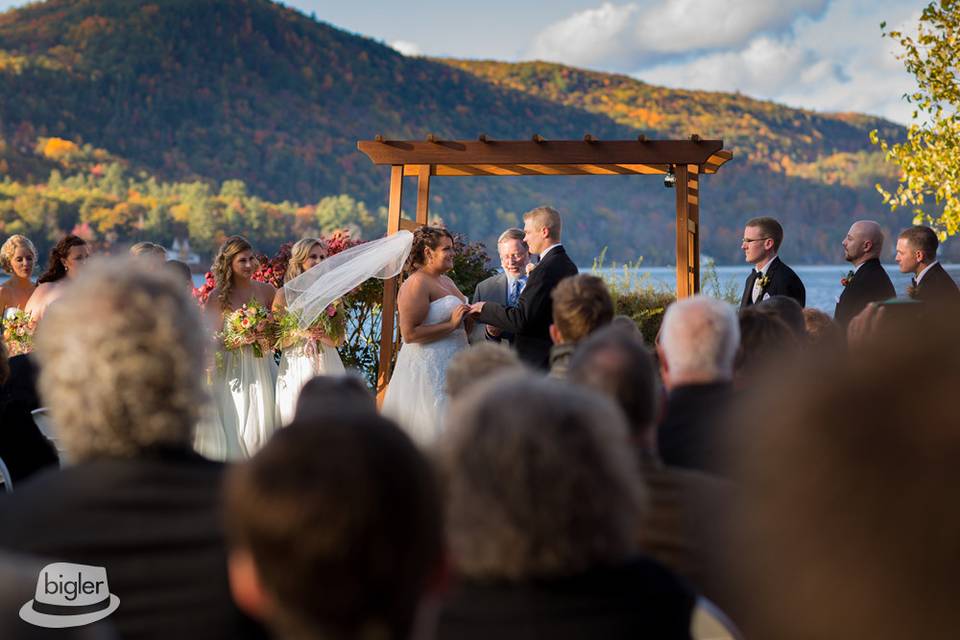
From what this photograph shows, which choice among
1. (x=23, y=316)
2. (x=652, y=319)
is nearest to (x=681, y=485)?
(x=23, y=316)

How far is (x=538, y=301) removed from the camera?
6.43 metres

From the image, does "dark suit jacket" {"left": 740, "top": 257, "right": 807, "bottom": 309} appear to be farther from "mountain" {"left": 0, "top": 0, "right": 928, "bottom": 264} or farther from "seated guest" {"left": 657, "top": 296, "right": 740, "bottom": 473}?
"mountain" {"left": 0, "top": 0, "right": 928, "bottom": 264}

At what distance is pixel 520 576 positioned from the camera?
1.48m

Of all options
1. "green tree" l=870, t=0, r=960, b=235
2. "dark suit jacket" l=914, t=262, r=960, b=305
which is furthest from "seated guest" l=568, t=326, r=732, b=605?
"green tree" l=870, t=0, r=960, b=235

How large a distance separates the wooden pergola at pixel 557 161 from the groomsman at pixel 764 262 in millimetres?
951

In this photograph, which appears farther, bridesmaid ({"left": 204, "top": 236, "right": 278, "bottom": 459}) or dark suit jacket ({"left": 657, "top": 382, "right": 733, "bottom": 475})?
bridesmaid ({"left": 204, "top": 236, "right": 278, "bottom": 459})

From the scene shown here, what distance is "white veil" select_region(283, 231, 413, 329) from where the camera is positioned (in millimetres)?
7410

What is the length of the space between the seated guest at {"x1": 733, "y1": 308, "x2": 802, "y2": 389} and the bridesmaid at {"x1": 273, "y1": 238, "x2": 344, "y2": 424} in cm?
448

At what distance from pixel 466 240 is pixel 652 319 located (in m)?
2.63

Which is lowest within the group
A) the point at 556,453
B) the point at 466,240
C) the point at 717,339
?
the point at 556,453

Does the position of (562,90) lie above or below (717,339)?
above

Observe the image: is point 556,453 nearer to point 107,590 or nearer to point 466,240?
point 107,590

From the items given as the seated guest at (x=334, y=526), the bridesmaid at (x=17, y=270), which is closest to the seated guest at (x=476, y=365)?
the seated guest at (x=334, y=526)

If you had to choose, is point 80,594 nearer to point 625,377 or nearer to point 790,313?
point 625,377
